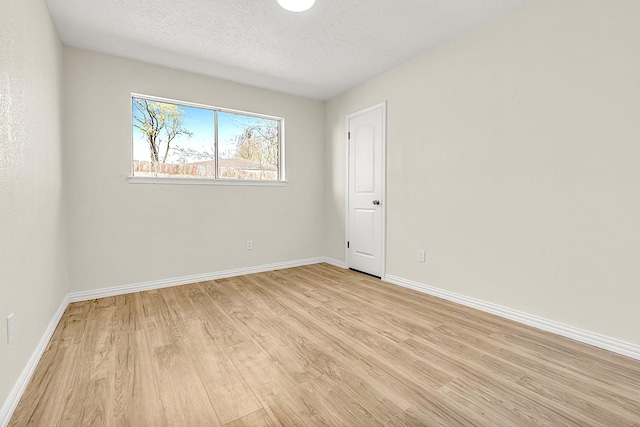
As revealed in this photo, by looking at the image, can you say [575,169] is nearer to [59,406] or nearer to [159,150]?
[59,406]

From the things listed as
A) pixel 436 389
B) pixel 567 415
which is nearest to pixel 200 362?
pixel 436 389

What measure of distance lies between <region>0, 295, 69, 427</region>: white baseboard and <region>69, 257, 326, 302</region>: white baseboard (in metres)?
0.64

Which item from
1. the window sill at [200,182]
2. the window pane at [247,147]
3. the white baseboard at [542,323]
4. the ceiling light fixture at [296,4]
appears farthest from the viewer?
the window pane at [247,147]

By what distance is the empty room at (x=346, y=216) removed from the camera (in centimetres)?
151

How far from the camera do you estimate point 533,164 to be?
230 centimetres

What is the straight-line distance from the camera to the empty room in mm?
1514

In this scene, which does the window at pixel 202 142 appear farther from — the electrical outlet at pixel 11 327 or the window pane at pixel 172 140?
the electrical outlet at pixel 11 327

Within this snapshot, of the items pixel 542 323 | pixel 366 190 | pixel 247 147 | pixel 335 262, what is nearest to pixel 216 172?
pixel 247 147

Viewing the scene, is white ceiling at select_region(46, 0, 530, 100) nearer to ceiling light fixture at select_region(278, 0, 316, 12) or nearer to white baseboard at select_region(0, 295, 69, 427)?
ceiling light fixture at select_region(278, 0, 316, 12)

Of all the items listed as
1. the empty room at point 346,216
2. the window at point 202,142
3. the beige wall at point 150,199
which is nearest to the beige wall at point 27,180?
the empty room at point 346,216

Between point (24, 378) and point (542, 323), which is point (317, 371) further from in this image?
point (542, 323)

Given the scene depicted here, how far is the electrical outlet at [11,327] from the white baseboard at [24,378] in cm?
24

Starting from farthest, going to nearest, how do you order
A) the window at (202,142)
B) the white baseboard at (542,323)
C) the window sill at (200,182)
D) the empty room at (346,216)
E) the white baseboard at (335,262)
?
the white baseboard at (335,262), the window at (202,142), the window sill at (200,182), the white baseboard at (542,323), the empty room at (346,216)

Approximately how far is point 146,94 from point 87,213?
138 cm
